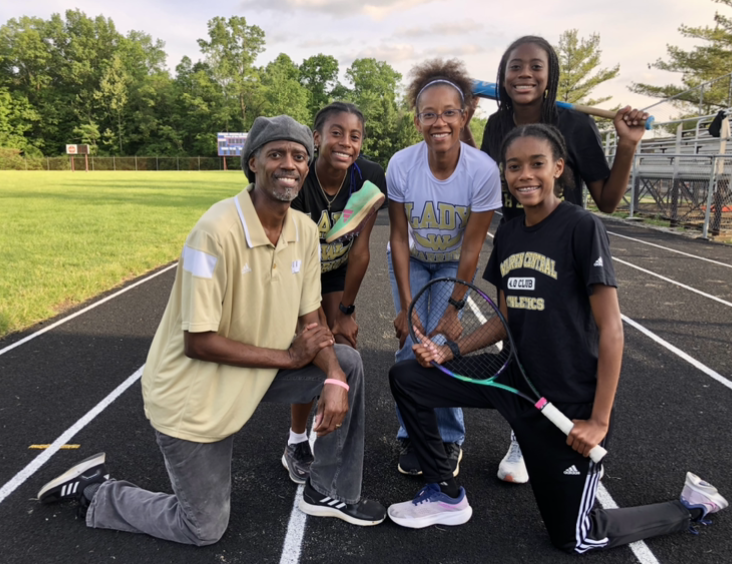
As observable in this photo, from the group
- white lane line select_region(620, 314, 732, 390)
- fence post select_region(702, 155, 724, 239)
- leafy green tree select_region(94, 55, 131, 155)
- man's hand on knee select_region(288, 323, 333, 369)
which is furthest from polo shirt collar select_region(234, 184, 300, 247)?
leafy green tree select_region(94, 55, 131, 155)

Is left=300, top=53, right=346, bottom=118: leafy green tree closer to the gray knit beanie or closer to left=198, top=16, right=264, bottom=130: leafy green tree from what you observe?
left=198, top=16, right=264, bottom=130: leafy green tree

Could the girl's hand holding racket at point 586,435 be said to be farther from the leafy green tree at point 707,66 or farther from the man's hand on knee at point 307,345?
the leafy green tree at point 707,66

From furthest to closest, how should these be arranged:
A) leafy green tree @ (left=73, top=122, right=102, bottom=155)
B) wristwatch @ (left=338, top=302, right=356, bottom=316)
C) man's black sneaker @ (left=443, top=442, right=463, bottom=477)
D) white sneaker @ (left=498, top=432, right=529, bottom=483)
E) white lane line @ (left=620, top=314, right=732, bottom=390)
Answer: leafy green tree @ (left=73, top=122, right=102, bottom=155), white lane line @ (left=620, top=314, right=732, bottom=390), wristwatch @ (left=338, top=302, right=356, bottom=316), man's black sneaker @ (left=443, top=442, right=463, bottom=477), white sneaker @ (left=498, top=432, right=529, bottom=483)

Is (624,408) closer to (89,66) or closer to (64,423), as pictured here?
(64,423)

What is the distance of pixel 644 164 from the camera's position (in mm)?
20781

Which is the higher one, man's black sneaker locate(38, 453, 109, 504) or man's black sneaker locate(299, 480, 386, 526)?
man's black sneaker locate(38, 453, 109, 504)

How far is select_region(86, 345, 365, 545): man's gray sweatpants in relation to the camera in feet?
8.61

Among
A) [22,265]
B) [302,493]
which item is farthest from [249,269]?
[22,265]

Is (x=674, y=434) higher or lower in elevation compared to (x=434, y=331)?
lower

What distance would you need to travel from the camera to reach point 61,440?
3789 millimetres

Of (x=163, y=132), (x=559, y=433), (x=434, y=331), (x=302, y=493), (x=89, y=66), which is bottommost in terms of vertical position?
(x=302, y=493)

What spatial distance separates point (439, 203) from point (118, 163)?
6968 cm

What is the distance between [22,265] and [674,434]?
9.85m

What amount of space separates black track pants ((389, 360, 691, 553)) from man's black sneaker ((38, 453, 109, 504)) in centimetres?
175
